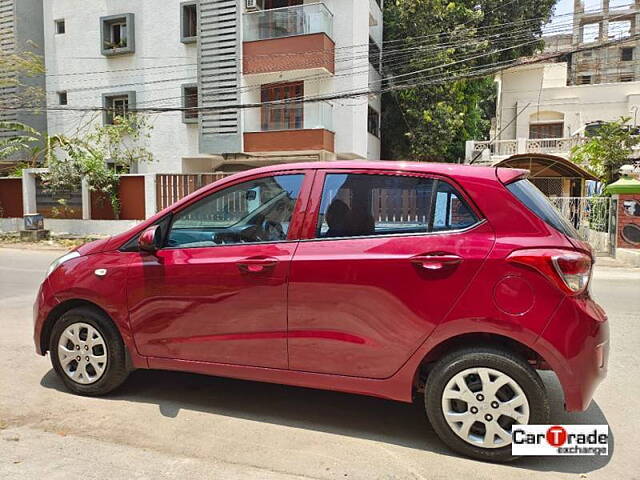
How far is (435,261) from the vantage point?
9.53ft

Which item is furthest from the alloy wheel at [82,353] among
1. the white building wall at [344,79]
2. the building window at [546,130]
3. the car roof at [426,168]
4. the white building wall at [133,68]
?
the building window at [546,130]

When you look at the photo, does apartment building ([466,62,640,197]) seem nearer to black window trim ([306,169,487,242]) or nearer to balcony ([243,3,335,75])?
balcony ([243,3,335,75])

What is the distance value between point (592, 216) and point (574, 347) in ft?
44.3

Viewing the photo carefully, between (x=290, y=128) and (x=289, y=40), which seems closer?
(x=289, y=40)

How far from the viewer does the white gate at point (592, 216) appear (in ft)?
44.4

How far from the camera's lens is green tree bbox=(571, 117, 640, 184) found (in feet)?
53.3

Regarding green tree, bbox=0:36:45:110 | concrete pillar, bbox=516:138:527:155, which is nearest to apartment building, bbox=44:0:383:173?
green tree, bbox=0:36:45:110

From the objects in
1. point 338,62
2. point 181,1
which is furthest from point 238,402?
point 181,1

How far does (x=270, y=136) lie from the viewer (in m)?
18.5

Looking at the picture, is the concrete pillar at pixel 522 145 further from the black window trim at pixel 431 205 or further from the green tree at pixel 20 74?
the black window trim at pixel 431 205

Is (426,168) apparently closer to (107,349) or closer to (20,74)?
(107,349)

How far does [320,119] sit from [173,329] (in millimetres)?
15253

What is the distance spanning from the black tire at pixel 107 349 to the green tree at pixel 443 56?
18554mm

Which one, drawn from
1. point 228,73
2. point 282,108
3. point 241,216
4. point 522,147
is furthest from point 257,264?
point 522,147
